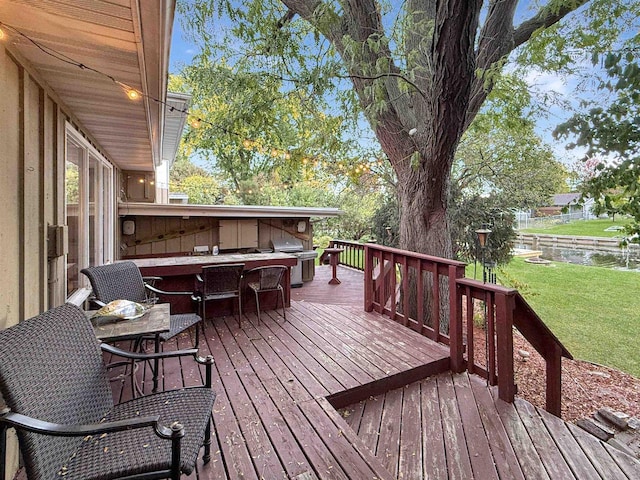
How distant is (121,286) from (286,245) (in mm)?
4348

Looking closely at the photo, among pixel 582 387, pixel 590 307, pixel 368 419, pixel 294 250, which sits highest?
pixel 294 250

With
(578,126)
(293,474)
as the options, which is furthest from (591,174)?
(293,474)

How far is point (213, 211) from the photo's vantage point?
6.01 meters

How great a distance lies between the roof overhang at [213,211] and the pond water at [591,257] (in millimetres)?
12533

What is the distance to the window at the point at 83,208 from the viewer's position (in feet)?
9.80

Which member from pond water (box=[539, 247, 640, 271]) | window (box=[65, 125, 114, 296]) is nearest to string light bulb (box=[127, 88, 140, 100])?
window (box=[65, 125, 114, 296])

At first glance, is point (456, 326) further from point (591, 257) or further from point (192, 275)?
point (591, 257)

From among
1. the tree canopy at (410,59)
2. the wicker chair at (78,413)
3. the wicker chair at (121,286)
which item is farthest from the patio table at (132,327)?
the tree canopy at (410,59)

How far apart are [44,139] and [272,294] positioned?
326 centimetres

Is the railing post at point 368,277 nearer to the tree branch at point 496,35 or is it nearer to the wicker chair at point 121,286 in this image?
the wicker chair at point 121,286

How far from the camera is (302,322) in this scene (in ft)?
13.7

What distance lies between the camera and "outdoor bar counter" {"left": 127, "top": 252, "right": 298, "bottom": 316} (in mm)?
3963

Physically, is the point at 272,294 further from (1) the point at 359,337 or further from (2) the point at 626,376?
(2) the point at 626,376

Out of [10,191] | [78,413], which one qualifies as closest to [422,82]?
[10,191]
